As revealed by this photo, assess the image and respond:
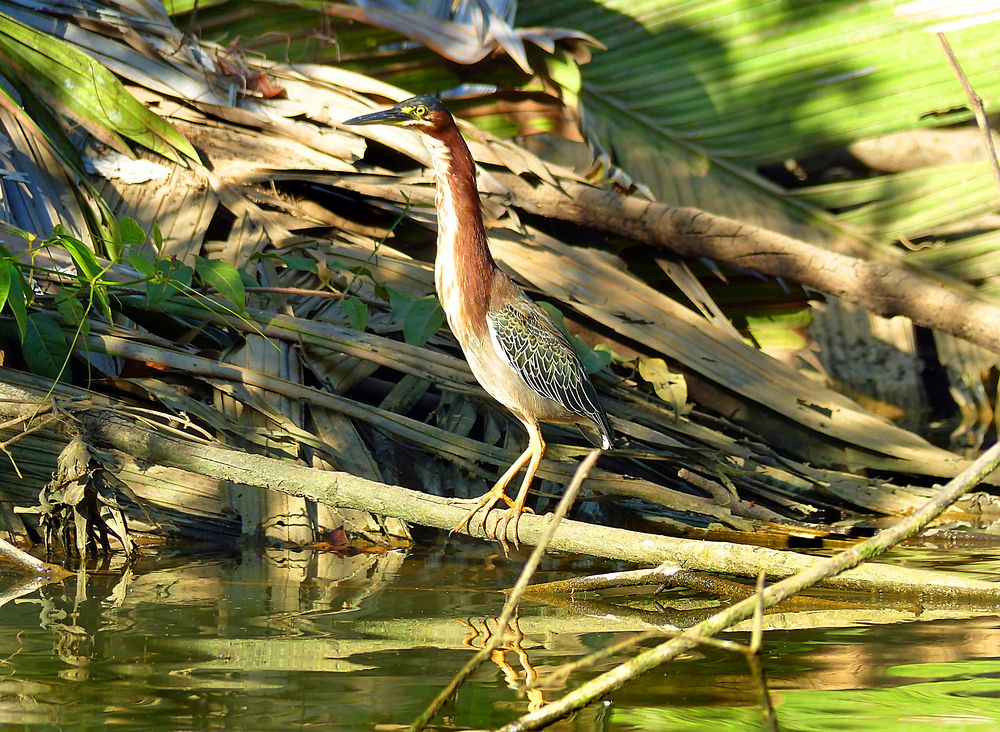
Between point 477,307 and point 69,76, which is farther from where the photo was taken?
point 69,76

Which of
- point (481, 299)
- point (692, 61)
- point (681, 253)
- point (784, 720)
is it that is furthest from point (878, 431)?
point (784, 720)

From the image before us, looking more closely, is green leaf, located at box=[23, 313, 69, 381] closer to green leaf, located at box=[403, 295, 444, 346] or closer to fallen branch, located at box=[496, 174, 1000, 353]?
green leaf, located at box=[403, 295, 444, 346]

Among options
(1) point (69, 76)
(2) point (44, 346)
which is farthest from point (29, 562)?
(1) point (69, 76)

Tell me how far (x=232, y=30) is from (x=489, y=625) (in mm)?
4728

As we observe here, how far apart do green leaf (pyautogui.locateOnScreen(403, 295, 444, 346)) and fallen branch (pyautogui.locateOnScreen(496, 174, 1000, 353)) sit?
1458mm

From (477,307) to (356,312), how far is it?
0.81 meters

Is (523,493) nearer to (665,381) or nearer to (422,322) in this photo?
(422,322)

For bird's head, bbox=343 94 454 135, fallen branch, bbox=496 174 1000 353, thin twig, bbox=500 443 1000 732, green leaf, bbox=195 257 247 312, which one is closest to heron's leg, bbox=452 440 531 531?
green leaf, bbox=195 257 247 312

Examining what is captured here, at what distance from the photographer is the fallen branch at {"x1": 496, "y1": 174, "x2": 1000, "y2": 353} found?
5.74m

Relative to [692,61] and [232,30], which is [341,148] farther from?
[692,61]

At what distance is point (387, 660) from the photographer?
2.79 metres

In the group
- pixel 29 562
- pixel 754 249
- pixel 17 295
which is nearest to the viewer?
pixel 29 562

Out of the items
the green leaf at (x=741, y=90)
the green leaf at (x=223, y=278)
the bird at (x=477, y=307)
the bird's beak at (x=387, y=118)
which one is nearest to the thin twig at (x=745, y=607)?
the bird at (x=477, y=307)

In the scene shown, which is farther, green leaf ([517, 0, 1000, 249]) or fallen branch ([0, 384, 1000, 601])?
green leaf ([517, 0, 1000, 249])
